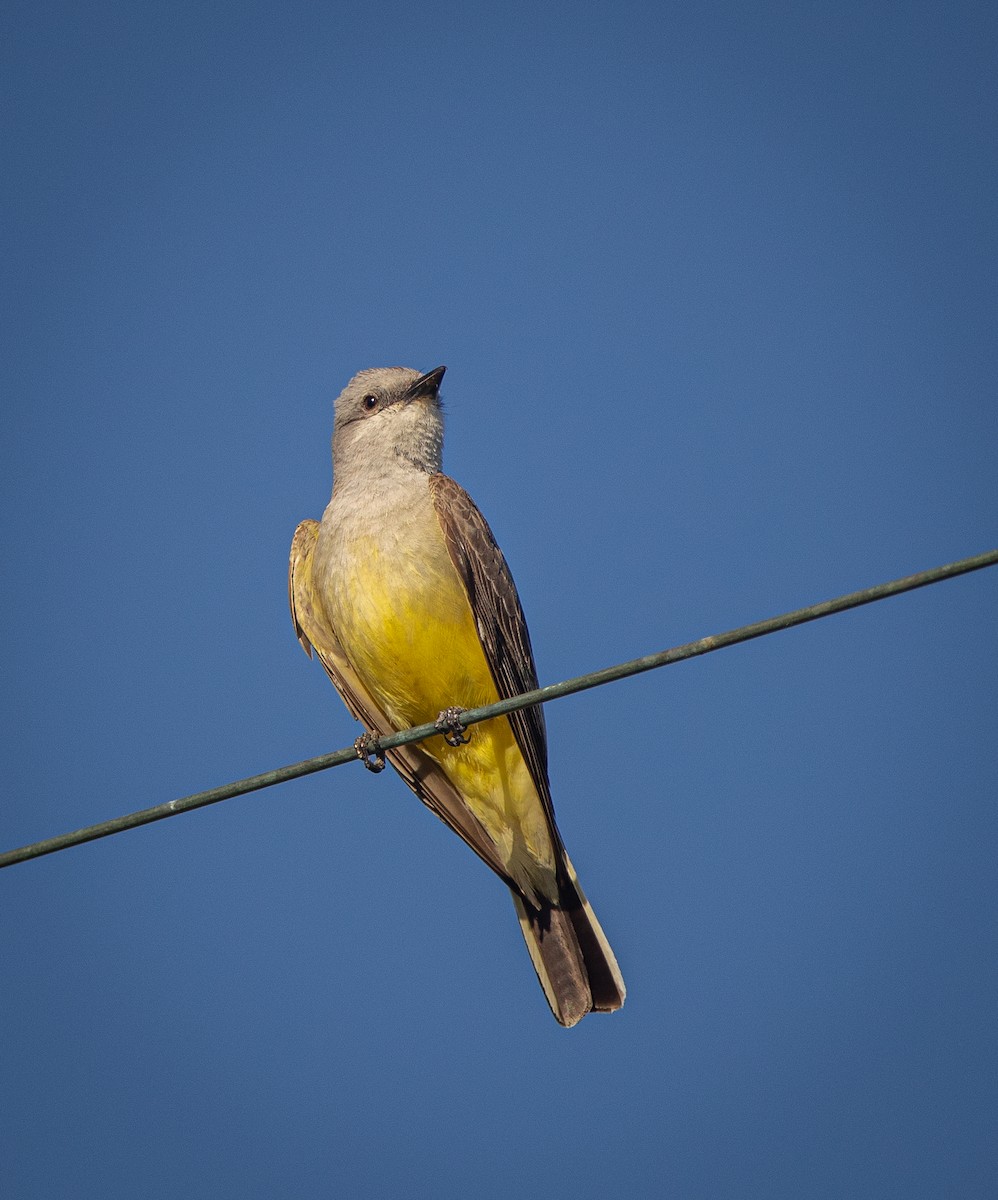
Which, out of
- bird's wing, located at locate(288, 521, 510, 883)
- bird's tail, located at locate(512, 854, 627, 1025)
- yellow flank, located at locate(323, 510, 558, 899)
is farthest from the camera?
bird's wing, located at locate(288, 521, 510, 883)

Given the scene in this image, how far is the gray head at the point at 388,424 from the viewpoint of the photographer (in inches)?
299

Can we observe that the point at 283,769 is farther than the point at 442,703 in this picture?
No

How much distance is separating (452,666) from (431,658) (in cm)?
12

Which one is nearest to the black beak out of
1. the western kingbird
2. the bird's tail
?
the western kingbird

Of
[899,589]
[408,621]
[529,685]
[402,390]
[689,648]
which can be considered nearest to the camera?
[899,589]

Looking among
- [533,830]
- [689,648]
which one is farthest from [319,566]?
[689,648]

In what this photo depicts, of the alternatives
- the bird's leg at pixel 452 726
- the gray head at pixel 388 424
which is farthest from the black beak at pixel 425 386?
the bird's leg at pixel 452 726

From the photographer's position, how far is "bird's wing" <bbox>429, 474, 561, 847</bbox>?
6.62 metres

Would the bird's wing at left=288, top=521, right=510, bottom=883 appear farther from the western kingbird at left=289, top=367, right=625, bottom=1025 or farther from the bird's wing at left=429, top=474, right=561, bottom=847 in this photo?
the bird's wing at left=429, top=474, right=561, bottom=847

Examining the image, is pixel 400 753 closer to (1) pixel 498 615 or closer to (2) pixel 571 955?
(1) pixel 498 615

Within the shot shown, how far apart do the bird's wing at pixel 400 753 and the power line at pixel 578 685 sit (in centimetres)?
228

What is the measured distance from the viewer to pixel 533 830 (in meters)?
7.03

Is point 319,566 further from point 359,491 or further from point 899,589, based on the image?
point 899,589

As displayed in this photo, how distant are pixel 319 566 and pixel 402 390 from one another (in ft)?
5.10
